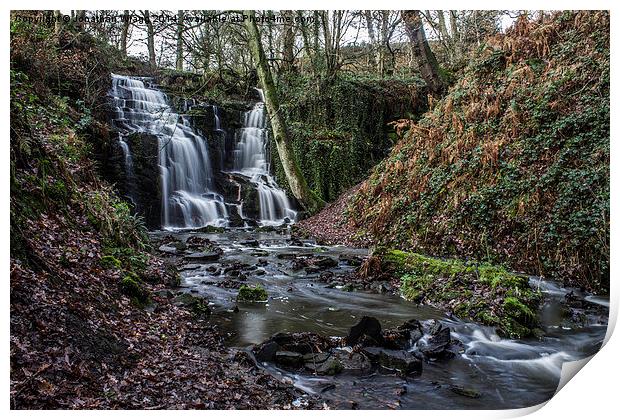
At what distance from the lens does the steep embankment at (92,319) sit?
11.3 ft

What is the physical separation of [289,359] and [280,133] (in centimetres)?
1008

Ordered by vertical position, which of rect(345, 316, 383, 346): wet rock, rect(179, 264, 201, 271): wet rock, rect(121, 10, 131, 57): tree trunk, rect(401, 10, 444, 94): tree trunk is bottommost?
rect(345, 316, 383, 346): wet rock

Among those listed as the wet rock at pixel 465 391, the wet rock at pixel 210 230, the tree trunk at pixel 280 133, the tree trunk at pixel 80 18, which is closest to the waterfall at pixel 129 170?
the wet rock at pixel 210 230

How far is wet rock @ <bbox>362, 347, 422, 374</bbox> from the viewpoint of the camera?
14.3 ft

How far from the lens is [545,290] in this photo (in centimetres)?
663

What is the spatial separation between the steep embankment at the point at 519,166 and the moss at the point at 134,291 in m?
5.63

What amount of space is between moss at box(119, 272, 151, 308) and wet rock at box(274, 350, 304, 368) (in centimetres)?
190

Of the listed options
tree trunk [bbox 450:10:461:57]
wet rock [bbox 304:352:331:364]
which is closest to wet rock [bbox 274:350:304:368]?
wet rock [bbox 304:352:331:364]

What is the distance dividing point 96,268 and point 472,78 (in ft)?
34.4

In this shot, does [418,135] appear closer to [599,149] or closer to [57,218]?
[599,149]

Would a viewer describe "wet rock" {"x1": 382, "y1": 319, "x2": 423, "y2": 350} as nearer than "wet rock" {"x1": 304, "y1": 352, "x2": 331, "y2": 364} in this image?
No

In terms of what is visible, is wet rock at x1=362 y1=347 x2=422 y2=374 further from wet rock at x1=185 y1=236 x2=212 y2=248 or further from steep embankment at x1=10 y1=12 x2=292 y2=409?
wet rock at x1=185 y1=236 x2=212 y2=248

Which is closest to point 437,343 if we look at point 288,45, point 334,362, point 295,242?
point 334,362

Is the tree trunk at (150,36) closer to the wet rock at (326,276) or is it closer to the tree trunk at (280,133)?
the tree trunk at (280,133)
